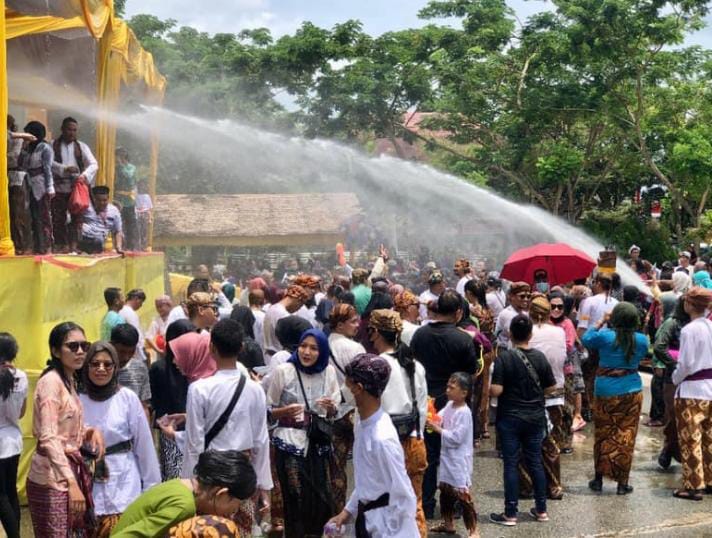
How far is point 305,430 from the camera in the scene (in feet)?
20.1

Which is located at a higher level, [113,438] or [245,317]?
[245,317]

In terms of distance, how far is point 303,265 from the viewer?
108ft

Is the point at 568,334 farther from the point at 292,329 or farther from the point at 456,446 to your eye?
the point at 292,329

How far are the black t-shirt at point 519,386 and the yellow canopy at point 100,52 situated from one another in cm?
404

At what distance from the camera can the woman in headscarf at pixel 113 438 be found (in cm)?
495

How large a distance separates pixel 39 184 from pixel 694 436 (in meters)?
6.56

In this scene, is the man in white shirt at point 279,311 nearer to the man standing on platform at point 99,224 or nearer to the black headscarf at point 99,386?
the black headscarf at point 99,386

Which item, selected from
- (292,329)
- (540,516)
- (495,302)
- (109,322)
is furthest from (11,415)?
(495,302)

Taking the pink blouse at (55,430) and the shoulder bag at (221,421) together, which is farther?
the shoulder bag at (221,421)

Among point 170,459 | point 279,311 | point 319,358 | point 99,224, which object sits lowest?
point 170,459

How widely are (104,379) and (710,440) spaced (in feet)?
17.1

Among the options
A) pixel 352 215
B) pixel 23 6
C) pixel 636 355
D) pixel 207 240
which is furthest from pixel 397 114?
pixel 636 355

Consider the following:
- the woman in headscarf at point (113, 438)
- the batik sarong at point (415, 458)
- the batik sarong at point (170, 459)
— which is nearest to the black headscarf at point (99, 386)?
the woman in headscarf at point (113, 438)

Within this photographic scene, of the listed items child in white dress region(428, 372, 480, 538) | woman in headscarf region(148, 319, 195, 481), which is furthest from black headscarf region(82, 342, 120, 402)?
child in white dress region(428, 372, 480, 538)
